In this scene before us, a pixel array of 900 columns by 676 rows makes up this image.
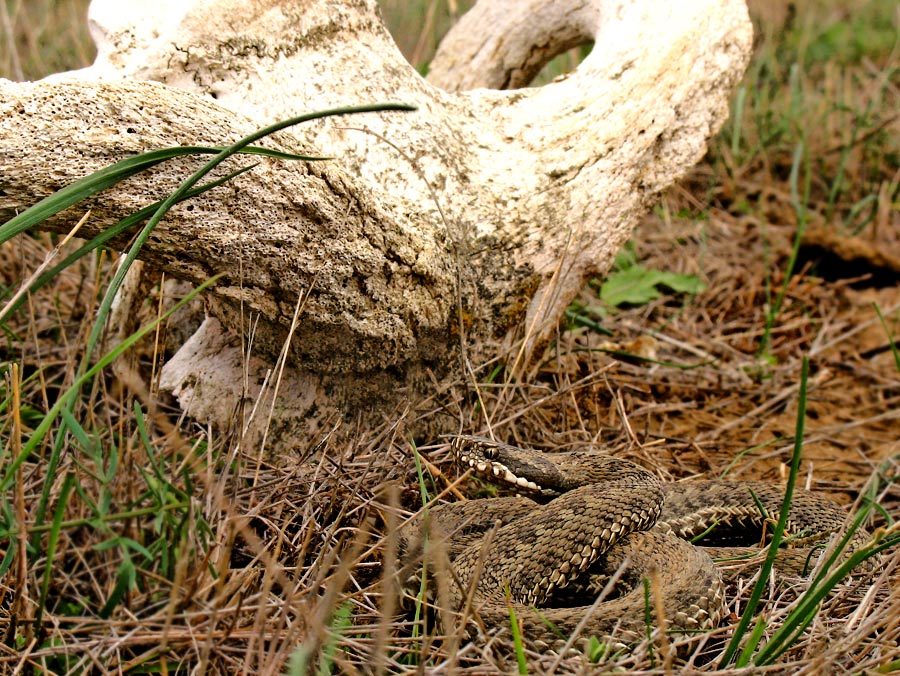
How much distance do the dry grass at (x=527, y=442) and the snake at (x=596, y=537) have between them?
0.41 ft

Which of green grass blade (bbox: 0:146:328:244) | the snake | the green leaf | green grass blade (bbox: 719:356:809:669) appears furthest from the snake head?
the green leaf

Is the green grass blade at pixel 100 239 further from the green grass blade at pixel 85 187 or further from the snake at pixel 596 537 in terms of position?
the snake at pixel 596 537

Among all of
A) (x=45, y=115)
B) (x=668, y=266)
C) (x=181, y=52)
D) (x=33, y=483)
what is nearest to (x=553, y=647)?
(x=33, y=483)

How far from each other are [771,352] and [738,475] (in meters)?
1.41

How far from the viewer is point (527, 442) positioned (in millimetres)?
3854

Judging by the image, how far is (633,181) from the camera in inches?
160

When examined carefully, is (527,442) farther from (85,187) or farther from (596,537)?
(85,187)

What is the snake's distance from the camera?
2.74 meters

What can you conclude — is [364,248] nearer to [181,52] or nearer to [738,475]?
[181,52]

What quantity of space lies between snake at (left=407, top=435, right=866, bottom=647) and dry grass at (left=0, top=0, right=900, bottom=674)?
125mm

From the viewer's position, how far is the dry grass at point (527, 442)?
2275mm

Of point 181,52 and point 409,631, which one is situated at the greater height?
point 181,52

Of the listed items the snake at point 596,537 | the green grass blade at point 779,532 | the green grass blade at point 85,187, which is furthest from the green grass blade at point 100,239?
the green grass blade at point 779,532

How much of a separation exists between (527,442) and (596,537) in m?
0.83
